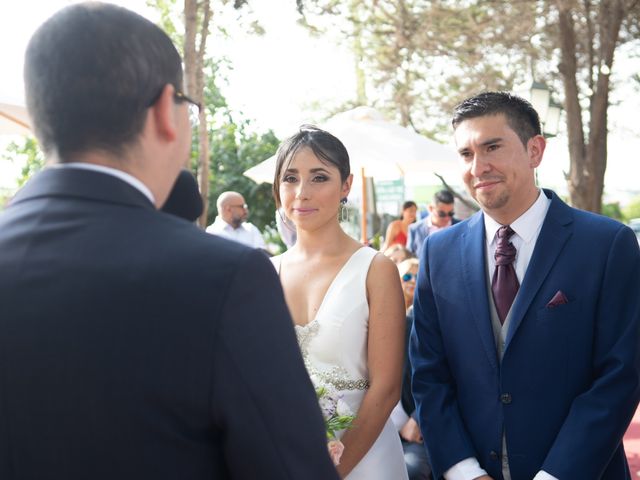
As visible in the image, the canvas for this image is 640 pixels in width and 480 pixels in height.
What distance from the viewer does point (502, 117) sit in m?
2.94

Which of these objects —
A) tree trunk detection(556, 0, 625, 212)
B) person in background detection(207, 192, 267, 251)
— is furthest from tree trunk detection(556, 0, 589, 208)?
person in background detection(207, 192, 267, 251)

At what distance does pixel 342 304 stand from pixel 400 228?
939 centimetres

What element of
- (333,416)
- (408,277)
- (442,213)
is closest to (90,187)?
(333,416)

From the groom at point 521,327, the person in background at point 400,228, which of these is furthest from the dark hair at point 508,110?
the person in background at point 400,228

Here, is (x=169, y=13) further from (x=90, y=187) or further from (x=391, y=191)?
(x=90, y=187)

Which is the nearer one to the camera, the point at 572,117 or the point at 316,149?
the point at 316,149

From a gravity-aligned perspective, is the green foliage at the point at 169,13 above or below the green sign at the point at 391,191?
above

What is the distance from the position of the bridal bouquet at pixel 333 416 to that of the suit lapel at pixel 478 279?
57cm

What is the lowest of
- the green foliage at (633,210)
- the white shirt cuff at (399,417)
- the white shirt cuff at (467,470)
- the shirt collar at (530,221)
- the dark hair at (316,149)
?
the green foliage at (633,210)

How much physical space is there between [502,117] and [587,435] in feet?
4.00

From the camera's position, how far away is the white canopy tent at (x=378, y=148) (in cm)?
947

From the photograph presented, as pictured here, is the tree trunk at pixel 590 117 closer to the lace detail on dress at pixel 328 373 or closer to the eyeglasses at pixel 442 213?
the eyeglasses at pixel 442 213

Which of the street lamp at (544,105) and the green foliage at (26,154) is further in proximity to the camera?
the green foliage at (26,154)

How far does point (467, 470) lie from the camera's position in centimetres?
278
